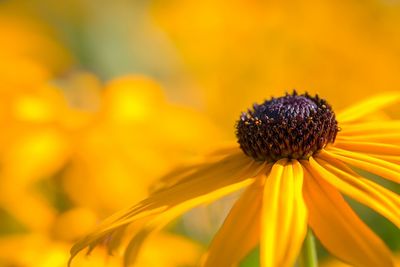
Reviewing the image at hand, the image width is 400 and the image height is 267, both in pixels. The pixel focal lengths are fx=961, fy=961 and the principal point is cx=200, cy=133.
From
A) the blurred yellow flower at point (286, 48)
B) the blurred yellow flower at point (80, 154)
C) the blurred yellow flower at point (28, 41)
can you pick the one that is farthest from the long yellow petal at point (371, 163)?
the blurred yellow flower at point (28, 41)

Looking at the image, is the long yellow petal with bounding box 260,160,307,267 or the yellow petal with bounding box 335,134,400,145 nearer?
the long yellow petal with bounding box 260,160,307,267

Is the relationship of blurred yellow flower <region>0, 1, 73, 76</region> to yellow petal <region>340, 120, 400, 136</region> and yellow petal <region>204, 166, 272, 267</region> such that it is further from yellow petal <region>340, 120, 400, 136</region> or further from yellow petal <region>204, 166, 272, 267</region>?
yellow petal <region>204, 166, 272, 267</region>

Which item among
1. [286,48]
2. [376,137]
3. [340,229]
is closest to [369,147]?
[376,137]

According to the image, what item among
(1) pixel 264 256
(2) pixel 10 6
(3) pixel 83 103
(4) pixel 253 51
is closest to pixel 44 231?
(3) pixel 83 103

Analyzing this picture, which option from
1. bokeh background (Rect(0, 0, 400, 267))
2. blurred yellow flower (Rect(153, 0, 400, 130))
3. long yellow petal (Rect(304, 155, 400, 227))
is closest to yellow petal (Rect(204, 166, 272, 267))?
long yellow petal (Rect(304, 155, 400, 227))

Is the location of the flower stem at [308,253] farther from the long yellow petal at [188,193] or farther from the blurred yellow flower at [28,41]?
the blurred yellow flower at [28,41]

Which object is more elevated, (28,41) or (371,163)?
(28,41)

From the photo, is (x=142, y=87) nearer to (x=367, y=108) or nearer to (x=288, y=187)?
(x=367, y=108)
